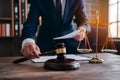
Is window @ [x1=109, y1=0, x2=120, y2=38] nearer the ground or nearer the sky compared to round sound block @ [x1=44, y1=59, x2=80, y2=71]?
nearer the sky

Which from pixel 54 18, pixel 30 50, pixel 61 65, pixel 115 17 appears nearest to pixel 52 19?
pixel 54 18

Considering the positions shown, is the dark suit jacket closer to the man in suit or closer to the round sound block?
the man in suit

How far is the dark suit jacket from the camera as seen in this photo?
161 cm

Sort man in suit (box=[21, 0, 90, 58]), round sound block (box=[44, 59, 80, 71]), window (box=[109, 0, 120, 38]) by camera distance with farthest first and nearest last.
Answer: window (box=[109, 0, 120, 38])
man in suit (box=[21, 0, 90, 58])
round sound block (box=[44, 59, 80, 71])

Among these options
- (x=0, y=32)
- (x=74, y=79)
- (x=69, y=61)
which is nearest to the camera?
(x=74, y=79)

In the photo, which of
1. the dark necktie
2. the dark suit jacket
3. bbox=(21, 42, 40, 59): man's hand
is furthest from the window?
bbox=(21, 42, 40, 59): man's hand

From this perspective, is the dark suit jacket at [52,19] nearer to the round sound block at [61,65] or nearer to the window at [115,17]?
the round sound block at [61,65]

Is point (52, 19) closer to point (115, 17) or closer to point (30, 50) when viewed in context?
point (30, 50)

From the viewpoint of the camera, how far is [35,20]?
1.58 meters

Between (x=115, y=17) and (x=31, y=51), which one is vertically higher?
(x=115, y=17)

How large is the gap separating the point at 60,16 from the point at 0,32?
6.37ft

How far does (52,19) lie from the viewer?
5.52 ft

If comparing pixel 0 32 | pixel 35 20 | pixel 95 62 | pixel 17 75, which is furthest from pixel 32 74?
pixel 0 32

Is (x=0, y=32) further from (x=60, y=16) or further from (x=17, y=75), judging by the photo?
(x=17, y=75)
